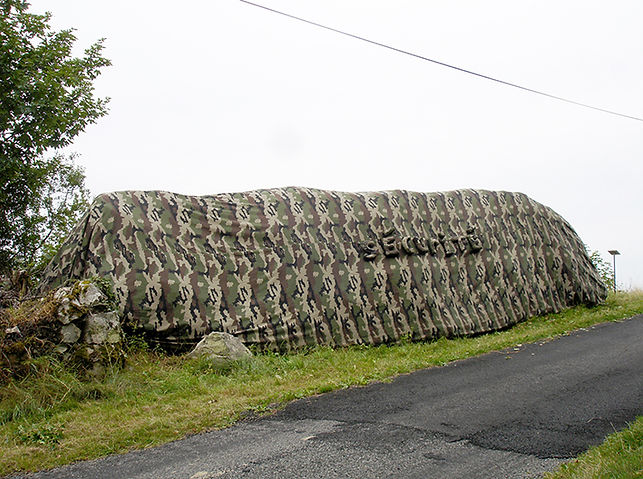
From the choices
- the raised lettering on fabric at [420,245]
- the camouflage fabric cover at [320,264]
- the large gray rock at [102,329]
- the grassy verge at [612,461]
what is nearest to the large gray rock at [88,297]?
the large gray rock at [102,329]

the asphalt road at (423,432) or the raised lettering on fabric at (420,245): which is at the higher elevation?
the raised lettering on fabric at (420,245)

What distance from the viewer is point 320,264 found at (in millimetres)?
10281

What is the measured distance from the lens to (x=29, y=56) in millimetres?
14953

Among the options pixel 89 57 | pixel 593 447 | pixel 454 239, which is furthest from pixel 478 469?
pixel 89 57

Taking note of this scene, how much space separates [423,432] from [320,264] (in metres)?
5.47

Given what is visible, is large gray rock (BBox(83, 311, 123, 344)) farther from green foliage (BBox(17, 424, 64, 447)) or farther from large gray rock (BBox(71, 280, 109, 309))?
green foliage (BBox(17, 424, 64, 447))

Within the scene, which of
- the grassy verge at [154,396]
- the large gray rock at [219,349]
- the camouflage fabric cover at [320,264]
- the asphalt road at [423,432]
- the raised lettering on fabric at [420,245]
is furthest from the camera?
the raised lettering on fabric at [420,245]

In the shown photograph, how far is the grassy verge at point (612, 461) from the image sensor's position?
3.71 metres

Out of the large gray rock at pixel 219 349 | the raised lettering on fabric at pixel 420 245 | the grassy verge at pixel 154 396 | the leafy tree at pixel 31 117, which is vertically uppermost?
the leafy tree at pixel 31 117

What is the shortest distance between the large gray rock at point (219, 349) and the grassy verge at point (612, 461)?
4.73m

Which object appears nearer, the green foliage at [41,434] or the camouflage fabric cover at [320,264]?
the green foliage at [41,434]

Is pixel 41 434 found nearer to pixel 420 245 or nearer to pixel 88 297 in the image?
pixel 88 297

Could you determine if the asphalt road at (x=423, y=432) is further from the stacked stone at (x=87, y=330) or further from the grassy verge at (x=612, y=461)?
the stacked stone at (x=87, y=330)

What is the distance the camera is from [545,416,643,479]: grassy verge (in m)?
3.71
